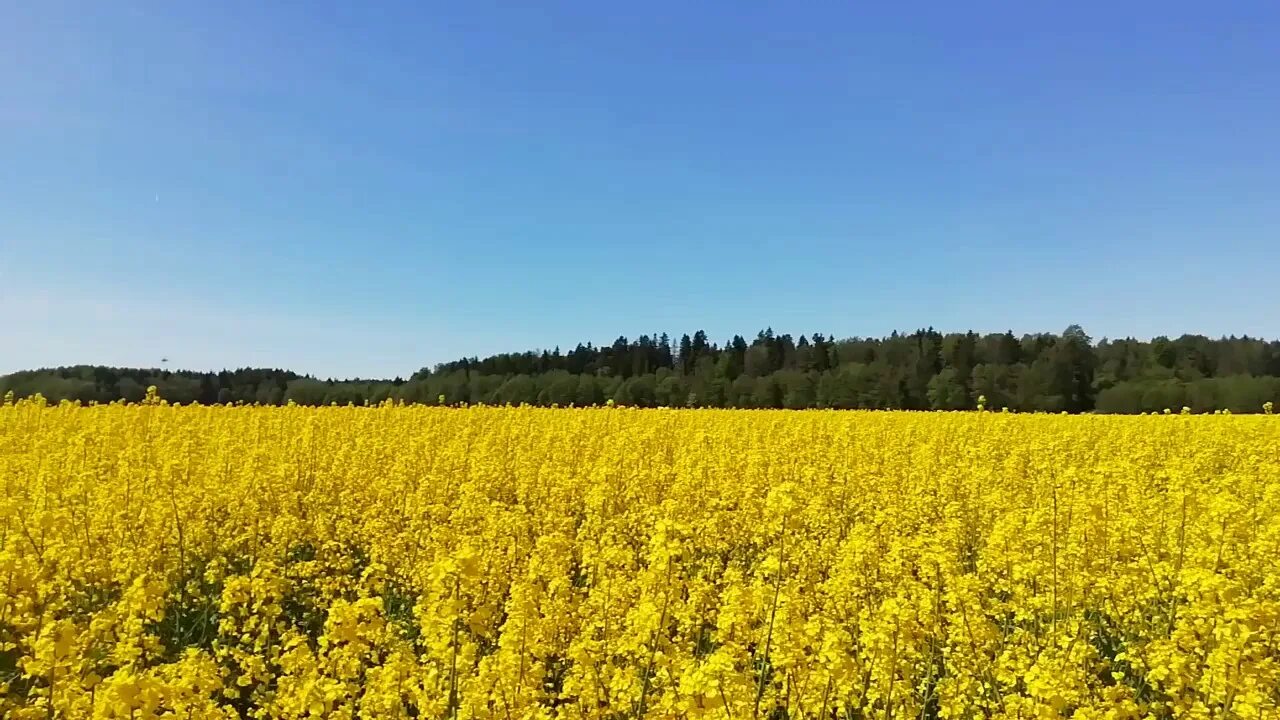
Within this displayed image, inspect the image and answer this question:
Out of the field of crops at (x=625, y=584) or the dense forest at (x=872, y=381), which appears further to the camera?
the dense forest at (x=872, y=381)

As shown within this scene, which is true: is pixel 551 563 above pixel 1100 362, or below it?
below

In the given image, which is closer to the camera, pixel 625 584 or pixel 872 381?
pixel 625 584

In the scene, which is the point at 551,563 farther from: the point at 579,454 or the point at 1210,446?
the point at 1210,446

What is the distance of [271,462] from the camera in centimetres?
1033

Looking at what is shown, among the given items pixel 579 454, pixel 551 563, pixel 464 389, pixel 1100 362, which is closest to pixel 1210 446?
pixel 579 454

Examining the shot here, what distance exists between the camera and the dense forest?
115 feet

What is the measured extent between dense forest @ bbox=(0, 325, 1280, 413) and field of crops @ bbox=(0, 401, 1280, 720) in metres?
23.8

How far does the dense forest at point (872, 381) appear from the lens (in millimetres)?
35031

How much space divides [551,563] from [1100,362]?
169 ft

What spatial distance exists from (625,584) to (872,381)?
1597 inches

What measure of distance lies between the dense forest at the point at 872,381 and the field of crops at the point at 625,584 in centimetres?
2384

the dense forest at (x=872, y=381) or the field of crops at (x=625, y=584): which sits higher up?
the dense forest at (x=872, y=381)

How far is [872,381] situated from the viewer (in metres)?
43.2

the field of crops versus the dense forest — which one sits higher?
the dense forest
